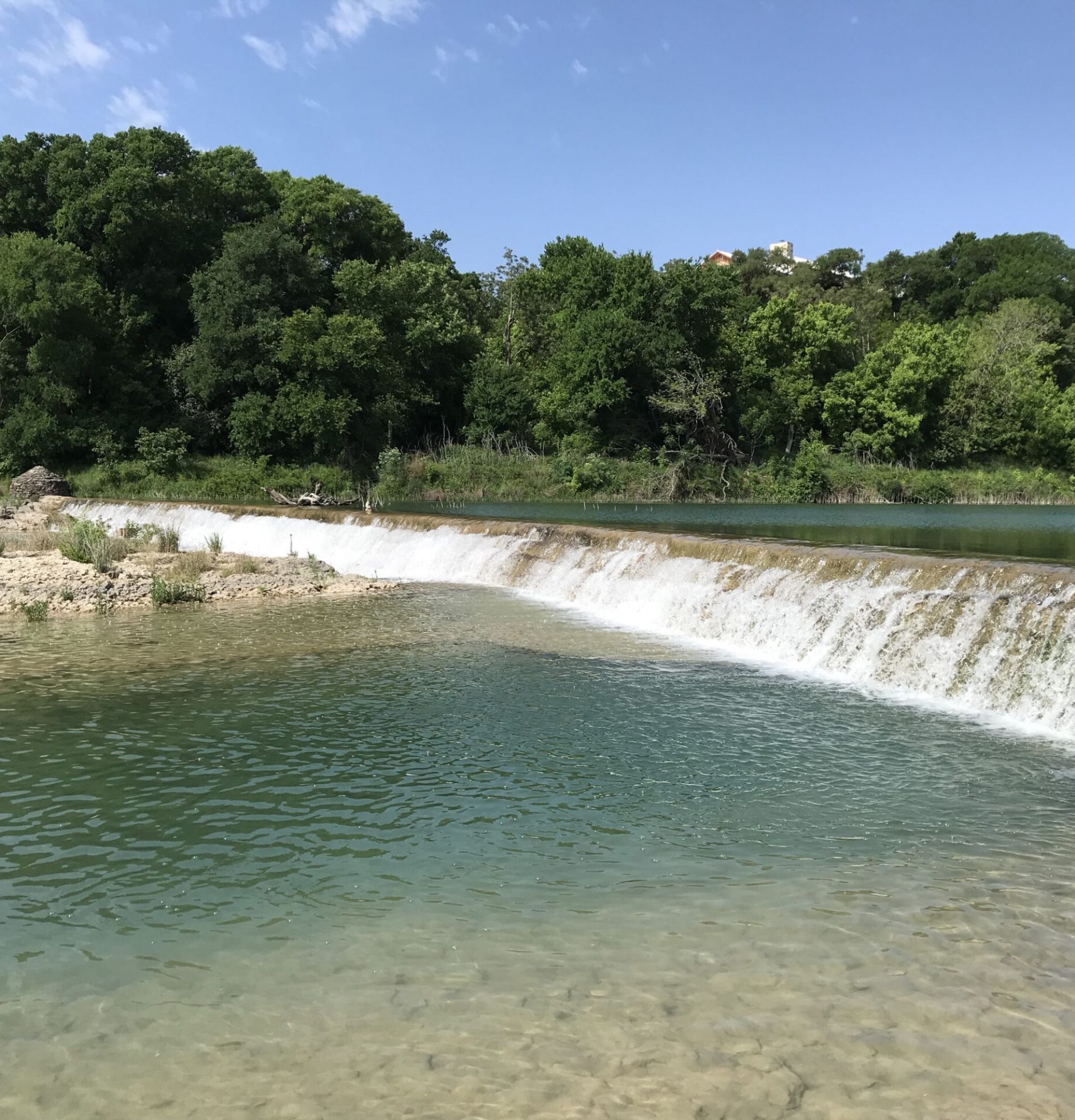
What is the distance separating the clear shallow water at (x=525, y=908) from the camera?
356 cm

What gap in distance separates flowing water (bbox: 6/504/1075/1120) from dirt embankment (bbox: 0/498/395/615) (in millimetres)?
3652

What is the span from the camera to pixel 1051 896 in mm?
5020

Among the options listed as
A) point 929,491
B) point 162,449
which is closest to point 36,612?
point 162,449

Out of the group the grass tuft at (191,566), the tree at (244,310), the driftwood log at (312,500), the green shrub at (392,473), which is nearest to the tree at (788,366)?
the green shrub at (392,473)

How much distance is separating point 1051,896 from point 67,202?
44.2 m

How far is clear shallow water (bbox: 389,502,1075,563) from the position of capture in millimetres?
19078

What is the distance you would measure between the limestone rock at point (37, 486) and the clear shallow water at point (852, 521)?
1227 centimetres

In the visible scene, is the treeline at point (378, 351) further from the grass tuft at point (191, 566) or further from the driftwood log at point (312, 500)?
the grass tuft at point (191, 566)

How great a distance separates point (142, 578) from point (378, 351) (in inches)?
1000

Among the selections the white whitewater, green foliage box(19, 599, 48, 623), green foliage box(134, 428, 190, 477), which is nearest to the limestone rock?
green foliage box(134, 428, 190, 477)

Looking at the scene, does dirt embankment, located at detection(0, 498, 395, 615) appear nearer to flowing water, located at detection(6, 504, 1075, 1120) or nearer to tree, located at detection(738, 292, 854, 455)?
flowing water, located at detection(6, 504, 1075, 1120)

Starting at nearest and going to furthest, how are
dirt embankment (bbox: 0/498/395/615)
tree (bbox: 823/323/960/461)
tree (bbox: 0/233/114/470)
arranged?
dirt embankment (bbox: 0/498/395/615) < tree (bbox: 0/233/114/470) < tree (bbox: 823/323/960/461)

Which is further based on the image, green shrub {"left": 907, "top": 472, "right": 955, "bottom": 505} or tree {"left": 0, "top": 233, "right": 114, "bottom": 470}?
green shrub {"left": 907, "top": 472, "right": 955, "bottom": 505}

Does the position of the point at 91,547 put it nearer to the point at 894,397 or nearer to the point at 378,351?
the point at 378,351
